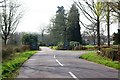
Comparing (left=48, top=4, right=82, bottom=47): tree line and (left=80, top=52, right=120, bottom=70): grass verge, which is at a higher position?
(left=48, top=4, right=82, bottom=47): tree line

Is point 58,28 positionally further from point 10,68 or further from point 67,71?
point 67,71

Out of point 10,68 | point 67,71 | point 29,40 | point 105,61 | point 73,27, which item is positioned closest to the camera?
point 67,71

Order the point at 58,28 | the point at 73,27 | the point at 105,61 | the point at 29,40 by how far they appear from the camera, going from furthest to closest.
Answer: the point at 58,28 < the point at 73,27 < the point at 29,40 < the point at 105,61

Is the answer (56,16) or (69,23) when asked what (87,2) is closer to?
(69,23)

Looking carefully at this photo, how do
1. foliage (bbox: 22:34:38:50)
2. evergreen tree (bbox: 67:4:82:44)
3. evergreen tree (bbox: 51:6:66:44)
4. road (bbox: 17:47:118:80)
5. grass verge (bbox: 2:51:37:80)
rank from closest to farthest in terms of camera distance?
road (bbox: 17:47:118:80) → grass verge (bbox: 2:51:37:80) → foliage (bbox: 22:34:38:50) → evergreen tree (bbox: 67:4:82:44) → evergreen tree (bbox: 51:6:66:44)

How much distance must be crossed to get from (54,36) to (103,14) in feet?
224

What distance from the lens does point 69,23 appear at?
10050 centimetres

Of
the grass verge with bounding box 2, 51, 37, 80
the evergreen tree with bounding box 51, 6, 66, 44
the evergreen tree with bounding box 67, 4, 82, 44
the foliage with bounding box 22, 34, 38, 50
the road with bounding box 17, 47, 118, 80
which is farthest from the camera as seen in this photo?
the evergreen tree with bounding box 51, 6, 66, 44

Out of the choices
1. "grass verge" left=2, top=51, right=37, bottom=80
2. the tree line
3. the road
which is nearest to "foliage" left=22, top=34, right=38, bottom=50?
the tree line

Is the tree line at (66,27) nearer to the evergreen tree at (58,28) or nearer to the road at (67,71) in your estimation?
the evergreen tree at (58,28)

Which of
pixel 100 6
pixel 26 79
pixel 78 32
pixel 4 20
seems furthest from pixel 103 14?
pixel 78 32

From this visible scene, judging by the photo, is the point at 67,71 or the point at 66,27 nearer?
the point at 67,71

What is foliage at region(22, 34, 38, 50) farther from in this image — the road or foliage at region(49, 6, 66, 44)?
the road

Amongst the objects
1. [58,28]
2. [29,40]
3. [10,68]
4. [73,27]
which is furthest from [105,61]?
[58,28]
